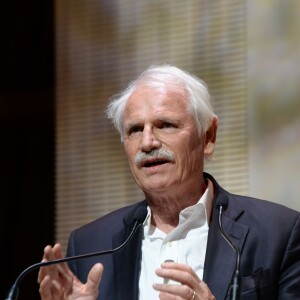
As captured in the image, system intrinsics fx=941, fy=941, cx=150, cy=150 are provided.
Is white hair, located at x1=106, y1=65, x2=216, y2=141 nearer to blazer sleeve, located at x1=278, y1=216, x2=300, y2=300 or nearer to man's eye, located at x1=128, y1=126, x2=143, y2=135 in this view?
man's eye, located at x1=128, y1=126, x2=143, y2=135

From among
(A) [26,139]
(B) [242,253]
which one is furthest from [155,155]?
(A) [26,139]

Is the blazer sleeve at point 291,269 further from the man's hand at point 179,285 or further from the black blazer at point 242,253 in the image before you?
the man's hand at point 179,285

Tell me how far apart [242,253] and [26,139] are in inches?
83.5

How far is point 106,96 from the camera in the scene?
4.47 m

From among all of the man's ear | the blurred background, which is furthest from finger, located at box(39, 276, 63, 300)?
the blurred background

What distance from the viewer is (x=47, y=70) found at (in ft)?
15.5

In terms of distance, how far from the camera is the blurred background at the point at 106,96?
159 inches

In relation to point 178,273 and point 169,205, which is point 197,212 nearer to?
point 169,205

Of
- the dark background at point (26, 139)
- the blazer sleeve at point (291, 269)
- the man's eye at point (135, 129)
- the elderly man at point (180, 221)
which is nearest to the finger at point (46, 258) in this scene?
the elderly man at point (180, 221)

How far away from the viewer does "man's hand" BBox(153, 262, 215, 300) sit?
2480 mm

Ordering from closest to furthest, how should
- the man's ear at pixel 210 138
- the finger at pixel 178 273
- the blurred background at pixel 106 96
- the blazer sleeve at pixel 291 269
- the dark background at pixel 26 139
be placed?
the finger at pixel 178 273, the blazer sleeve at pixel 291 269, the man's ear at pixel 210 138, the blurred background at pixel 106 96, the dark background at pixel 26 139

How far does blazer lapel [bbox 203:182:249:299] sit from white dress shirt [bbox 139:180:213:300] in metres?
0.06

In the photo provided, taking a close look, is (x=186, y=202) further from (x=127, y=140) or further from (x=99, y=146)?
(x=99, y=146)

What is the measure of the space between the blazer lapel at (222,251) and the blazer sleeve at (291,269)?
14 cm
